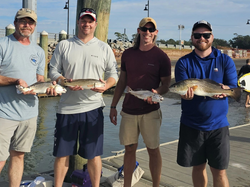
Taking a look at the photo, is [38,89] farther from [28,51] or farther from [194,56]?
[194,56]

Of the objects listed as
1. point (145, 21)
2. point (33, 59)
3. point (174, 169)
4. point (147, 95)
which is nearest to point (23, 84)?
point (33, 59)

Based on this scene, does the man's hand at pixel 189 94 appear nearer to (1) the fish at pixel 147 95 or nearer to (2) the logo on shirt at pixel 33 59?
(1) the fish at pixel 147 95

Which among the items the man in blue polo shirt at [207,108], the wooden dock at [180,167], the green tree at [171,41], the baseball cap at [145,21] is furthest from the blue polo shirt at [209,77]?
the green tree at [171,41]

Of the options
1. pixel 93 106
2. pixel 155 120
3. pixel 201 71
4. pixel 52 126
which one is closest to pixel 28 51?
pixel 93 106

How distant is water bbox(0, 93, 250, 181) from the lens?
299 inches

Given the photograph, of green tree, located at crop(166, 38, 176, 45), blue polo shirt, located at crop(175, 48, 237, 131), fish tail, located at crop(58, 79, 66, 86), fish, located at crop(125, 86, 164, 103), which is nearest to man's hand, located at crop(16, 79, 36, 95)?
fish tail, located at crop(58, 79, 66, 86)

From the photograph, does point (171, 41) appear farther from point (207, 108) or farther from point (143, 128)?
point (207, 108)

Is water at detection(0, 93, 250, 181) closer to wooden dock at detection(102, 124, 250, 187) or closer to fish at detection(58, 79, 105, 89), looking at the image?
wooden dock at detection(102, 124, 250, 187)

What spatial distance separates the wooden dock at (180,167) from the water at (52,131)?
6.41 ft

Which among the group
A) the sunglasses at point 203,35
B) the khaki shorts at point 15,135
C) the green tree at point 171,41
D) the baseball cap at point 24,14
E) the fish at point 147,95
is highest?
the green tree at point 171,41

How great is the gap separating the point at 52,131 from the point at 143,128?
22.2 ft

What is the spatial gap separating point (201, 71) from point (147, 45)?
94 centimetres

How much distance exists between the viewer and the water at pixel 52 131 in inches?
299

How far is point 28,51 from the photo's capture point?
395 cm
